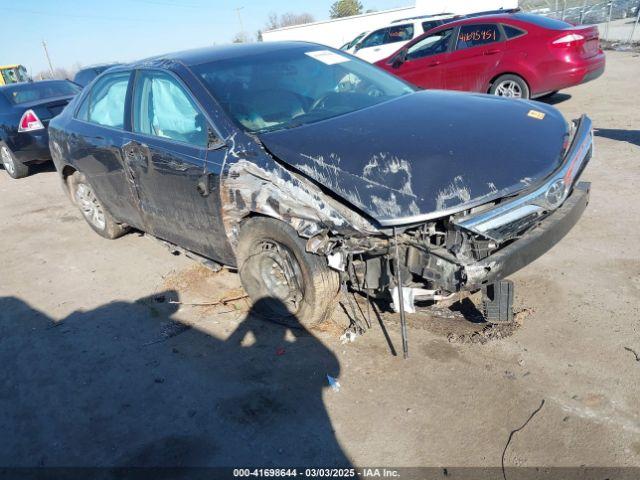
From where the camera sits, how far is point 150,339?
367cm

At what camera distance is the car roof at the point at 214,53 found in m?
3.92

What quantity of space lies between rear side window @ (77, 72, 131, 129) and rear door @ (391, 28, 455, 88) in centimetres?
587

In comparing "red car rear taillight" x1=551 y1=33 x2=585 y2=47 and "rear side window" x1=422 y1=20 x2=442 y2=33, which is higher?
"rear side window" x1=422 y1=20 x2=442 y2=33

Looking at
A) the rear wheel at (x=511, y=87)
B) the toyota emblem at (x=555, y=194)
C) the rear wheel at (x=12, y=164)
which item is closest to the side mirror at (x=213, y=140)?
the toyota emblem at (x=555, y=194)

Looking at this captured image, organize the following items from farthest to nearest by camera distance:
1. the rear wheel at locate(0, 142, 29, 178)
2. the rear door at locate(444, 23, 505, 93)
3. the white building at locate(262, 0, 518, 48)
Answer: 1. the white building at locate(262, 0, 518, 48)
2. the rear wheel at locate(0, 142, 29, 178)
3. the rear door at locate(444, 23, 505, 93)

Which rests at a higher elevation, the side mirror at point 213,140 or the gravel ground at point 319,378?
the side mirror at point 213,140

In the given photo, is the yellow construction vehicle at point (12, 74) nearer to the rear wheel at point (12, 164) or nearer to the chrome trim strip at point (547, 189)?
the rear wheel at point (12, 164)

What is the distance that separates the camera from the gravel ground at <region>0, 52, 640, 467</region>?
8.25 feet

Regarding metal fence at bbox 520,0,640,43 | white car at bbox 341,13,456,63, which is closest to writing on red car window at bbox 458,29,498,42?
white car at bbox 341,13,456,63

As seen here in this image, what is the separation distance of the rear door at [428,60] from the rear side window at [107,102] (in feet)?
19.2

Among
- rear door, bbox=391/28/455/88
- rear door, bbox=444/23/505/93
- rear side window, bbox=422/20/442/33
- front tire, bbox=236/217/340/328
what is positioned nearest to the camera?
front tire, bbox=236/217/340/328

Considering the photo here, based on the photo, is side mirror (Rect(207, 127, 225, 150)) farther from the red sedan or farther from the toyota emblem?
the red sedan

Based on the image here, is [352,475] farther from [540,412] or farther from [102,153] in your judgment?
[102,153]

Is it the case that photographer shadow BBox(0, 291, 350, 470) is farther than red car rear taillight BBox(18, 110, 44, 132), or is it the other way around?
red car rear taillight BBox(18, 110, 44, 132)
